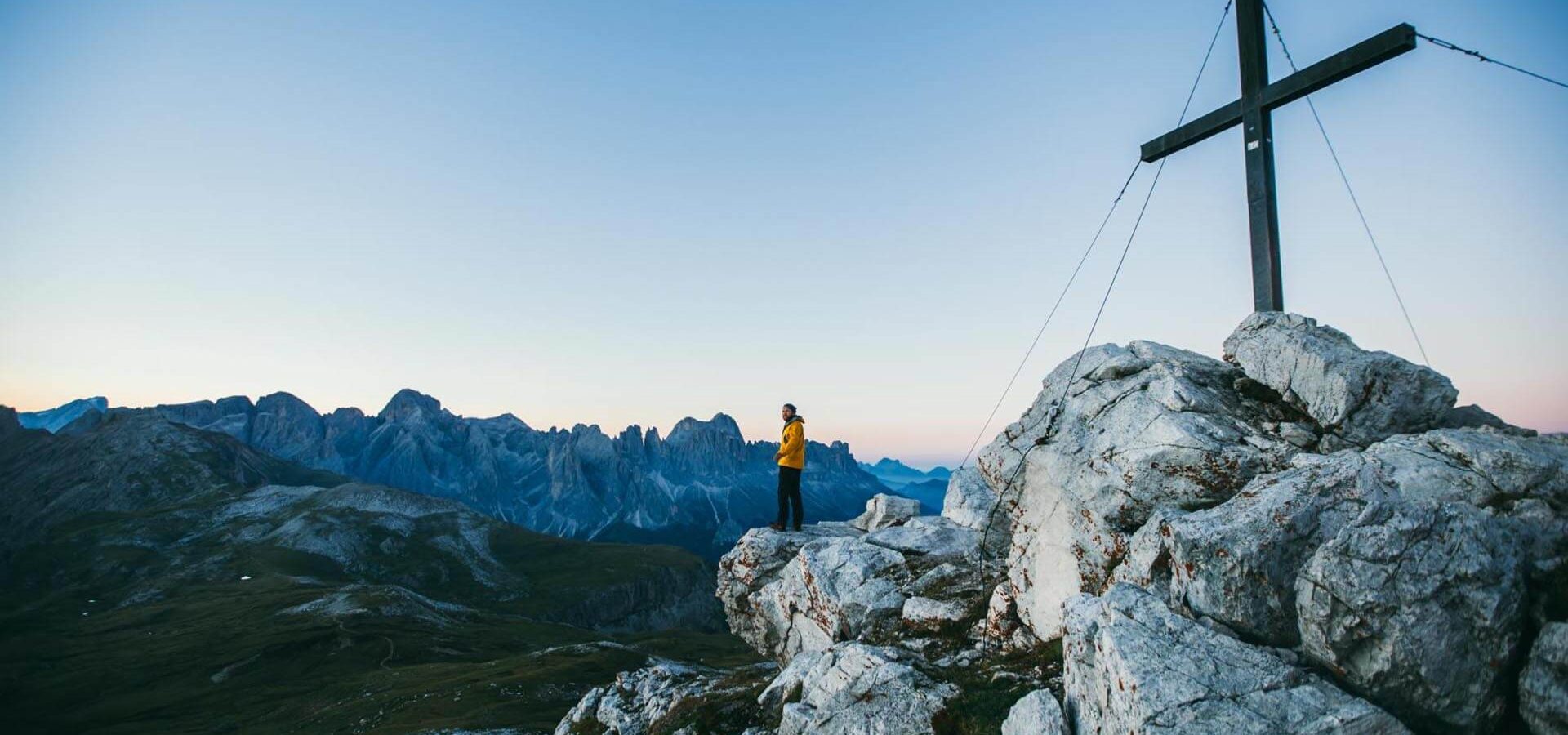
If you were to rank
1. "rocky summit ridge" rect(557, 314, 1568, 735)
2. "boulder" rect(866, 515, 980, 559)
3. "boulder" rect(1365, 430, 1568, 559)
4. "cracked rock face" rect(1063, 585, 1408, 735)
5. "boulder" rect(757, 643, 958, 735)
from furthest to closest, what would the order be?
"boulder" rect(866, 515, 980, 559) → "boulder" rect(757, 643, 958, 735) → "boulder" rect(1365, 430, 1568, 559) → "rocky summit ridge" rect(557, 314, 1568, 735) → "cracked rock face" rect(1063, 585, 1408, 735)

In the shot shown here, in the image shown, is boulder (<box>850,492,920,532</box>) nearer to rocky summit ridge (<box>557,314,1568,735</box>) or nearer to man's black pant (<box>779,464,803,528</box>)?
man's black pant (<box>779,464,803,528</box>)

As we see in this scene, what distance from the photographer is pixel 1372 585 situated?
1048 centimetres

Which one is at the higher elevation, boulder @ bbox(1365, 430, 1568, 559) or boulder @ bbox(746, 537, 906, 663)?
boulder @ bbox(1365, 430, 1568, 559)

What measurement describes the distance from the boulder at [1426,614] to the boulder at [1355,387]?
4.31 meters

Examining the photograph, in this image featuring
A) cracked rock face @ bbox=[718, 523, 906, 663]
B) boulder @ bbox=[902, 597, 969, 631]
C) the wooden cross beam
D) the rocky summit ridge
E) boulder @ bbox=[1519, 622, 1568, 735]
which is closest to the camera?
boulder @ bbox=[1519, 622, 1568, 735]

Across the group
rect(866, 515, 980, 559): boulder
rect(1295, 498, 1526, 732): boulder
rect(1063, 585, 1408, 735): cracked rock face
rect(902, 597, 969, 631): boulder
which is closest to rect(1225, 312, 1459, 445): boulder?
rect(1295, 498, 1526, 732): boulder

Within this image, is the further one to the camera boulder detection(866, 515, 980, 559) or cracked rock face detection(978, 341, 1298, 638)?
boulder detection(866, 515, 980, 559)

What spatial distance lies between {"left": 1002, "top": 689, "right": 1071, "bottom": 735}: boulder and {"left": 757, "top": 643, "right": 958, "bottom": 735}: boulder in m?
2.20

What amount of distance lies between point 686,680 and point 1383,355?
98.4 feet

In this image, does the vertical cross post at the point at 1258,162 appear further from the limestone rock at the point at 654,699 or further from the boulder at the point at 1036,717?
the limestone rock at the point at 654,699

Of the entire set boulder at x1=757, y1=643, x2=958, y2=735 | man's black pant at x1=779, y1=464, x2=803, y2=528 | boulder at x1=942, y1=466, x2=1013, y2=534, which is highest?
man's black pant at x1=779, y1=464, x2=803, y2=528

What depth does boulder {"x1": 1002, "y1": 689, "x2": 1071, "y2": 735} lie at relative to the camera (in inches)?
→ 472

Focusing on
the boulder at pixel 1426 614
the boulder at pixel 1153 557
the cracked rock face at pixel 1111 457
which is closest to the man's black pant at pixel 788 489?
the cracked rock face at pixel 1111 457

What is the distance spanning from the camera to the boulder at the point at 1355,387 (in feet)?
48.3
